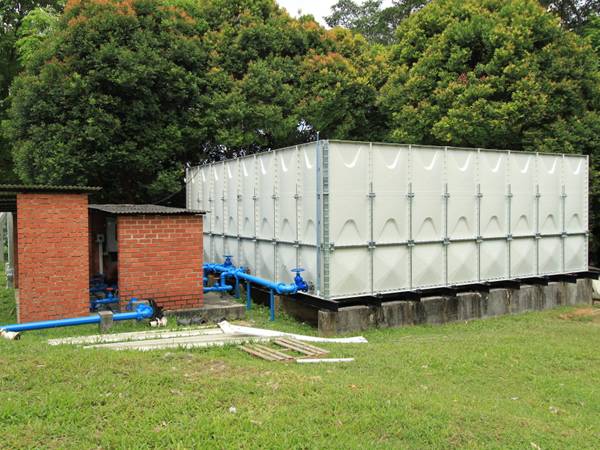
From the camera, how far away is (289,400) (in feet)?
16.2

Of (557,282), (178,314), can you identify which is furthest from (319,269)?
(557,282)

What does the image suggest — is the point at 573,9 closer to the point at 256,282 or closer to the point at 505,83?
the point at 505,83

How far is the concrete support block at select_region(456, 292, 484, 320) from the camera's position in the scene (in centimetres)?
1116

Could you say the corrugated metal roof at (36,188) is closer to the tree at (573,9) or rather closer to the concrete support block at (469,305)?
the concrete support block at (469,305)

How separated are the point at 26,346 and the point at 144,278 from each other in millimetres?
3047

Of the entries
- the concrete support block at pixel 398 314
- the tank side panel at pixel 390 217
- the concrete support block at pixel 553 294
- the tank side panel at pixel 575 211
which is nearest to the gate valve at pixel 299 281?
the tank side panel at pixel 390 217

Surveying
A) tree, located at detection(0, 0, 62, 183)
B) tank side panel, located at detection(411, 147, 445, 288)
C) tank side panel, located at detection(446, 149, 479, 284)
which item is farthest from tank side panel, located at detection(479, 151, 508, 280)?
tree, located at detection(0, 0, 62, 183)

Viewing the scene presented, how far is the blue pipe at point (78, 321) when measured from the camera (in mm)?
7852

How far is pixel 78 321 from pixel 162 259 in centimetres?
200

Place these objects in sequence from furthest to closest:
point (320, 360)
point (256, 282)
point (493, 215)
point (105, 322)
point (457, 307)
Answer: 1. point (493, 215)
2. point (256, 282)
3. point (457, 307)
4. point (105, 322)
5. point (320, 360)

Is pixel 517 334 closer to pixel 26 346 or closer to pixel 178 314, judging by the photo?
pixel 178 314

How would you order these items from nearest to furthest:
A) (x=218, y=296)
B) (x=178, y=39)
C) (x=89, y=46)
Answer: (x=218, y=296)
(x=89, y=46)
(x=178, y=39)

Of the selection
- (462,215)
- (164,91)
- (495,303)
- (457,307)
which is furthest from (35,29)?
(495,303)

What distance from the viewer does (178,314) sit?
952 cm
